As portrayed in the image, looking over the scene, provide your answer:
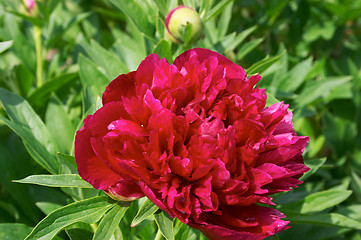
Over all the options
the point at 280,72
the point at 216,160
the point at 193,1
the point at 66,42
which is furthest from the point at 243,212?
the point at 66,42

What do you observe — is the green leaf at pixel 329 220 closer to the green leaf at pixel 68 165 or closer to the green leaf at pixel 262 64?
the green leaf at pixel 262 64

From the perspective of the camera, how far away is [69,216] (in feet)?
2.75

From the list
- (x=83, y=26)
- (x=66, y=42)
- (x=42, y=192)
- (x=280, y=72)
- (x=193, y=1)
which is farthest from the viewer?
(x=83, y=26)

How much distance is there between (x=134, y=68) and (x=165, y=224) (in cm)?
75

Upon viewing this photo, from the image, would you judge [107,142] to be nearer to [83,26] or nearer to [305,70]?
[305,70]

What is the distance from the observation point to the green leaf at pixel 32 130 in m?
1.04

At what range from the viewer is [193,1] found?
1118mm

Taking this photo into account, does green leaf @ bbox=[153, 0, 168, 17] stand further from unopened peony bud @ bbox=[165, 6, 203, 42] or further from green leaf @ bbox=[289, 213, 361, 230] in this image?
green leaf @ bbox=[289, 213, 361, 230]

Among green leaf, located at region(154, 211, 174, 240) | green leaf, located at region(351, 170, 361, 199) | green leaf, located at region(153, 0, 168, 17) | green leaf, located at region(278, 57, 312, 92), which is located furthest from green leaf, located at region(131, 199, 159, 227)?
green leaf, located at region(351, 170, 361, 199)

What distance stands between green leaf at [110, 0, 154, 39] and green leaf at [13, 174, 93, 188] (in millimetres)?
459

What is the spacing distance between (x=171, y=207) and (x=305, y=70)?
3.33ft

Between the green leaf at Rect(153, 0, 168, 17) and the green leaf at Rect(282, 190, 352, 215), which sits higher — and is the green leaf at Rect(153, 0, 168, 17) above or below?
above

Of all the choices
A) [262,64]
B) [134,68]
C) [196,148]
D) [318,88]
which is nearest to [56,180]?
A: [196,148]

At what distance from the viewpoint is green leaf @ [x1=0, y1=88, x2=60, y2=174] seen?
1042 millimetres
